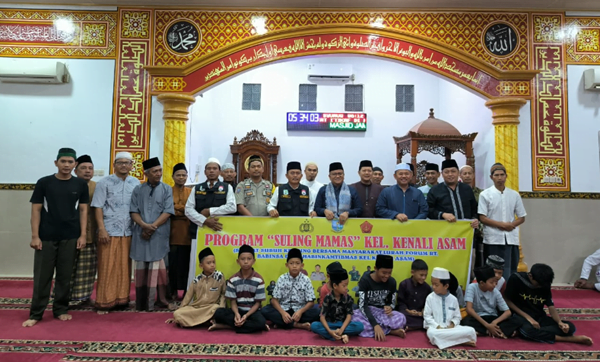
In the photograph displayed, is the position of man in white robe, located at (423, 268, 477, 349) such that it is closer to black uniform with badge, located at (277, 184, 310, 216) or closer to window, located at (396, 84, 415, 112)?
black uniform with badge, located at (277, 184, 310, 216)

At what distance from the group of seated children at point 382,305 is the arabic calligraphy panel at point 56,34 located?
11.3 ft

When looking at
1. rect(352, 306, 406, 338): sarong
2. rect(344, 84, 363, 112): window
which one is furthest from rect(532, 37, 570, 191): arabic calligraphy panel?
rect(344, 84, 363, 112): window

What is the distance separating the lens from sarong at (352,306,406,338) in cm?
303

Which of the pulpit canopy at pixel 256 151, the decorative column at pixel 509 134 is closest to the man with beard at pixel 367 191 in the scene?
the decorative column at pixel 509 134

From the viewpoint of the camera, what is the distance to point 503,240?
3.70 metres

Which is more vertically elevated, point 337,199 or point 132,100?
point 132,100

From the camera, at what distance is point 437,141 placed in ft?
22.2

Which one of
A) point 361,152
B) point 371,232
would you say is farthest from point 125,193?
point 361,152

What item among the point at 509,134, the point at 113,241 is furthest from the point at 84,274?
the point at 509,134

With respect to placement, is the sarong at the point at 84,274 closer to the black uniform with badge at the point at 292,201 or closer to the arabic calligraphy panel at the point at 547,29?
the black uniform with badge at the point at 292,201

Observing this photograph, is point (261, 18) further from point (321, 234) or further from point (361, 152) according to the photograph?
point (361, 152)

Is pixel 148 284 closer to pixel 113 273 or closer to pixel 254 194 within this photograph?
pixel 113 273

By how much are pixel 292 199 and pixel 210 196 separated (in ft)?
2.52

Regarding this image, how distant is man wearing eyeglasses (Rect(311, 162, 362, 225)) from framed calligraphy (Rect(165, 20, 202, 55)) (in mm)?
2722
